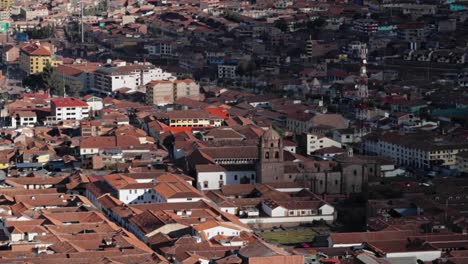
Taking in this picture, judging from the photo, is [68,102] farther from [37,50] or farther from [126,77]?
[37,50]

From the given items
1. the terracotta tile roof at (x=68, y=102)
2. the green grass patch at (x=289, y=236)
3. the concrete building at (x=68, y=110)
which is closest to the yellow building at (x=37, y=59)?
the terracotta tile roof at (x=68, y=102)

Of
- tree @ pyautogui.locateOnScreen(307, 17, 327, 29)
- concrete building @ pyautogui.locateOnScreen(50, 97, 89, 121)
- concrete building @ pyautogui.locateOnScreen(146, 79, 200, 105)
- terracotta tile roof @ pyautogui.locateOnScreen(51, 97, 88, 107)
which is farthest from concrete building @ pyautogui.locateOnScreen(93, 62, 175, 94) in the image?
tree @ pyautogui.locateOnScreen(307, 17, 327, 29)

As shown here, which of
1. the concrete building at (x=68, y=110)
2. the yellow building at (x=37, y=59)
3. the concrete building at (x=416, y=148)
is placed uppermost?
the concrete building at (x=416, y=148)

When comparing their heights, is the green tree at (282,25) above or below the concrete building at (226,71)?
below

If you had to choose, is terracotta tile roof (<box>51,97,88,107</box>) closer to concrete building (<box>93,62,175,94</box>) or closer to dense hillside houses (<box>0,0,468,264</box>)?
dense hillside houses (<box>0,0,468,264</box>)

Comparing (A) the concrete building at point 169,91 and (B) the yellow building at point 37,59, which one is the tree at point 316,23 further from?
(A) the concrete building at point 169,91

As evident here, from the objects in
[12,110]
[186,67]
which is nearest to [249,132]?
[12,110]

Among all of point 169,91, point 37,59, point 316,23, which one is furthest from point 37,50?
point 316,23

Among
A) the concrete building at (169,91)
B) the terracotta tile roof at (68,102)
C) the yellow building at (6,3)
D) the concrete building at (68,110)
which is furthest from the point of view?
the yellow building at (6,3)
